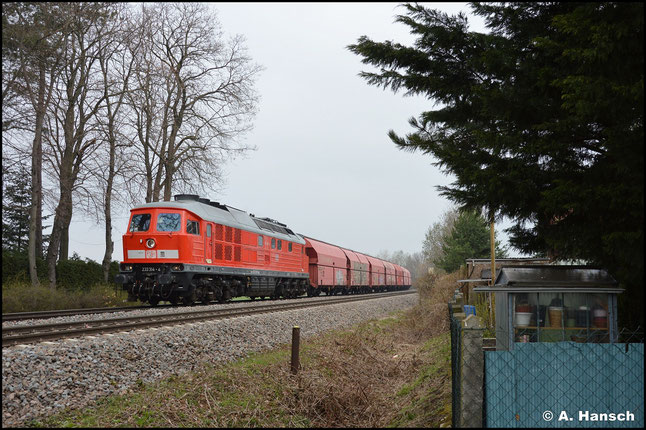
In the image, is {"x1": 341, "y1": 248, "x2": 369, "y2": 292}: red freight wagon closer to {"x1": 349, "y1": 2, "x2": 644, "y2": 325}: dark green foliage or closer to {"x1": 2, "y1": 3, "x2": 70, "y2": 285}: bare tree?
{"x1": 2, "y1": 3, "x2": 70, "y2": 285}: bare tree

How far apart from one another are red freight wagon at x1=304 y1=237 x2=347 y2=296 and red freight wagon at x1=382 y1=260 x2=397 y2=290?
16121 mm

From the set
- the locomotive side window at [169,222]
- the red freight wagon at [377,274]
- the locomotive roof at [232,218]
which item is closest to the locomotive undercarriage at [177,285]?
the locomotive side window at [169,222]

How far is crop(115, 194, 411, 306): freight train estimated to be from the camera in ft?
59.8

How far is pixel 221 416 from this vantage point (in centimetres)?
766

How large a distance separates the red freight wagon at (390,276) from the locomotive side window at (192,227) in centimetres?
3943

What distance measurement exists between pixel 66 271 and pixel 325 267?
15867 mm

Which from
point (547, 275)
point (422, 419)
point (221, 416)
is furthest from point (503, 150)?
point (221, 416)

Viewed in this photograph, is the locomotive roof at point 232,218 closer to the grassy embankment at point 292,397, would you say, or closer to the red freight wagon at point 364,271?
the grassy embankment at point 292,397

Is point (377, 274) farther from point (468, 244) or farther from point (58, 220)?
point (58, 220)

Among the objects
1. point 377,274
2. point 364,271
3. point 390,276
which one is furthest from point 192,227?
point 390,276

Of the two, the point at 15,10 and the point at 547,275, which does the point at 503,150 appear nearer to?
the point at 547,275

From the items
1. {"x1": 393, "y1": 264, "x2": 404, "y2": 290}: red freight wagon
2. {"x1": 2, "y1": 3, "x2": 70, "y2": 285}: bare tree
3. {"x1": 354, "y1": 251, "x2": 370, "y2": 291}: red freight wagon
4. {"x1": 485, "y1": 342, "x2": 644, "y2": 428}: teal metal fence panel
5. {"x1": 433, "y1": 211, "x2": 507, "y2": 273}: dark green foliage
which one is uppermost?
{"x1": 2, "y1": 3, "x2": 70, "y2": 285}: bare tree

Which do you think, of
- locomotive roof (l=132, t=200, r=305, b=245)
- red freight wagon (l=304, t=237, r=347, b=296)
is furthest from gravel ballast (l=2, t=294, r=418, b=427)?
red freight wagon (l=304, t=237, r=347, b=296)

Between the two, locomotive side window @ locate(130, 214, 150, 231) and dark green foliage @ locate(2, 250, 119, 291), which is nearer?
locomotive side window @ locate(130, 214, 150, 231)
